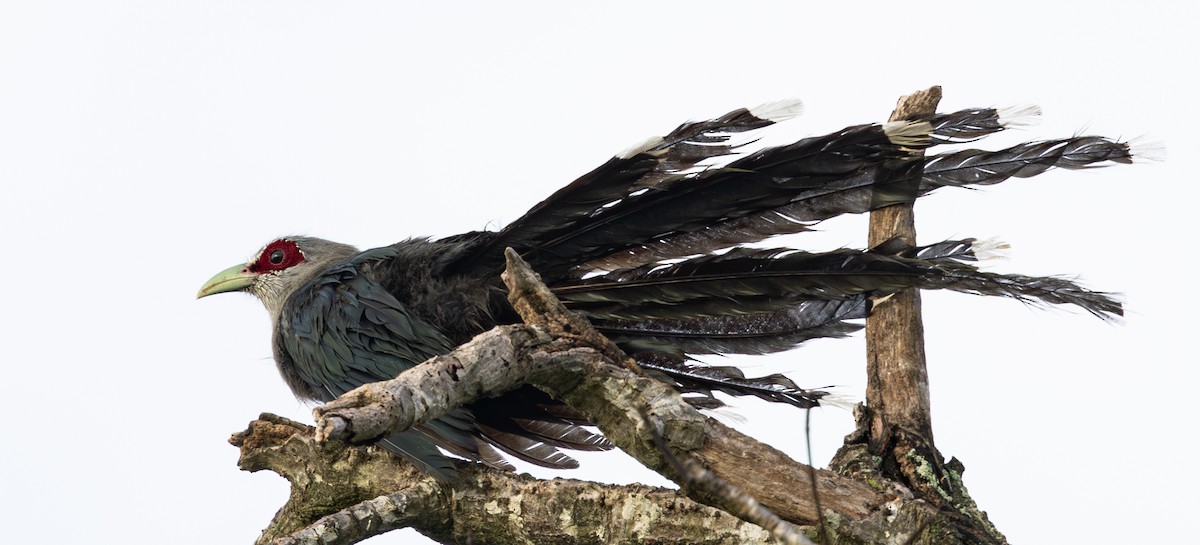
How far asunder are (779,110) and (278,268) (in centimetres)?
181

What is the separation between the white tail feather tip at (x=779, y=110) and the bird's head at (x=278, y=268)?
1.53m

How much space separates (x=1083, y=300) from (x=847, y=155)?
2.19 ft

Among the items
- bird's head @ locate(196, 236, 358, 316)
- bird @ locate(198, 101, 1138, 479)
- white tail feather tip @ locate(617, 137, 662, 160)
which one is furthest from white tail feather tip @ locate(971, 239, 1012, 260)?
bird's head @ locate(196, 236, 358, 316)

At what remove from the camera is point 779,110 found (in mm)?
2834

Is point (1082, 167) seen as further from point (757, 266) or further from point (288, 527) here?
point (288, 527)

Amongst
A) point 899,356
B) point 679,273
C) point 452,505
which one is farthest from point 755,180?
point 452,505

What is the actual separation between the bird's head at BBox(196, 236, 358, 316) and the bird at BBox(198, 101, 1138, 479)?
1.05ft

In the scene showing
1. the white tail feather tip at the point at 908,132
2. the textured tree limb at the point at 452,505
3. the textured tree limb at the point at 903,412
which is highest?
the white tail feather tip at the point at 908,132

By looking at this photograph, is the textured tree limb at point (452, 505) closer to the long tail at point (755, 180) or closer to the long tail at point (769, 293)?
the long tail at point (769, 293)

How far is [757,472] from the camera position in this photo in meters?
2.70

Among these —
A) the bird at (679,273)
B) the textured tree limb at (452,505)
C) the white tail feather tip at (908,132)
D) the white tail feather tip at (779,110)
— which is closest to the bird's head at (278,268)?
the bird at (679,273)

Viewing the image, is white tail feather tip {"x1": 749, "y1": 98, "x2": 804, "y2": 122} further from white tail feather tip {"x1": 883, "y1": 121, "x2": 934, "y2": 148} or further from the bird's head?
the bird's head

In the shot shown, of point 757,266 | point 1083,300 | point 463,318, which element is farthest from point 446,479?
point 1083,300

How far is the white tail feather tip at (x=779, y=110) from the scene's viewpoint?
283 cm
